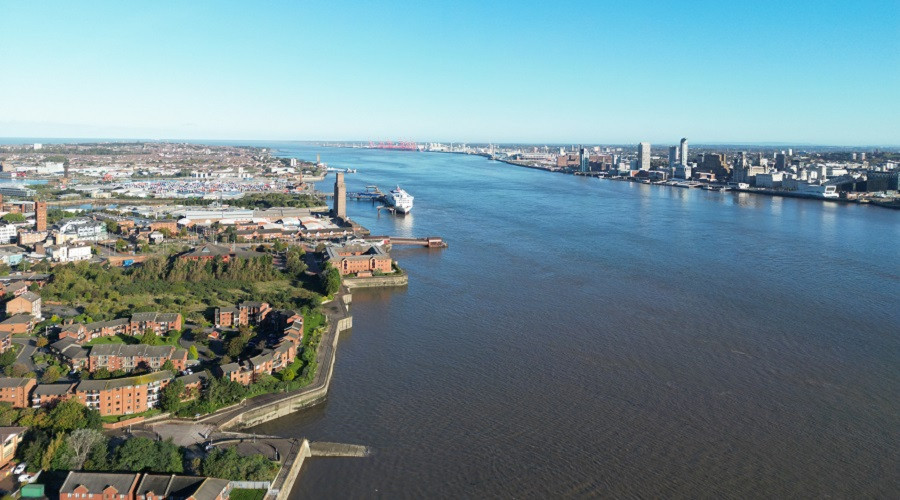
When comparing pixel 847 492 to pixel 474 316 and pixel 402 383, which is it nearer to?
pixel 402 383

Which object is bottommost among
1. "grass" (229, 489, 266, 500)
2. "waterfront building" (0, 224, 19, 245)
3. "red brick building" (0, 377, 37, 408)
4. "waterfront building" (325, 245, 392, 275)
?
"grass" (229, 489, 266, 500)

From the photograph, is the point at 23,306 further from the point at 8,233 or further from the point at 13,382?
the point at 8,233

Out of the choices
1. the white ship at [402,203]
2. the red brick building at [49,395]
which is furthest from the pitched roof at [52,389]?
the white ship at [402,203]

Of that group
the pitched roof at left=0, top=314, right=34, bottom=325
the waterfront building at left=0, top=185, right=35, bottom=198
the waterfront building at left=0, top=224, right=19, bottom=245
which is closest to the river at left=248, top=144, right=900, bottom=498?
the pitched roof at left=0, top=314, right=34, bottom=325

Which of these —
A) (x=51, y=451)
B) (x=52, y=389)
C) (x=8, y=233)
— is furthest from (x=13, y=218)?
(x=51, y=451)

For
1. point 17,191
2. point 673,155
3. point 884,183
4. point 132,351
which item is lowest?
Result: point 132,351

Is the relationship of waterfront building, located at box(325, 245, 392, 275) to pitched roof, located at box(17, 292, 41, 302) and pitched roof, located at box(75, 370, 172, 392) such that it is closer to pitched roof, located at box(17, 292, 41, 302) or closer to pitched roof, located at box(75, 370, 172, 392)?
pitched roof, located at box(17, 292, 41, 302)
